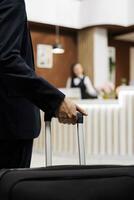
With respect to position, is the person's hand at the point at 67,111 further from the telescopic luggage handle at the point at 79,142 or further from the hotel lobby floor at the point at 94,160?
the hotel lobby floor at the point at 94,160

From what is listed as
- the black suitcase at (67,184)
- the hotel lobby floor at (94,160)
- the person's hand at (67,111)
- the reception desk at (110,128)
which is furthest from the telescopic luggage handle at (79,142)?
the reception desk at (110,128)

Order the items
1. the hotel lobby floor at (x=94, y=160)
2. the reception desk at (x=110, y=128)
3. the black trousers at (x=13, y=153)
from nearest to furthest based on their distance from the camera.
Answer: the black trousers at (x=13, y=153)
the hotel lobby floor at (x=94, y=160)
the reception desk at (x=110, y=128)

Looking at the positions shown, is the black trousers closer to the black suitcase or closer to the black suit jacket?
the black suit jacket

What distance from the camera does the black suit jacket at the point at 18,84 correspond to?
1190 millimetres

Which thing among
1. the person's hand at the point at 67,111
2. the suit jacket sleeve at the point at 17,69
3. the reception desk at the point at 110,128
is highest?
the suit jacket sleeve at the point at 17,69

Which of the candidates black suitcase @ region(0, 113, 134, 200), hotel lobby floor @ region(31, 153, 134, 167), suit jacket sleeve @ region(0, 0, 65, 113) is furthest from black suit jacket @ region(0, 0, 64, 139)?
hotel lobby floor @ region(31, 153, 134, 167)

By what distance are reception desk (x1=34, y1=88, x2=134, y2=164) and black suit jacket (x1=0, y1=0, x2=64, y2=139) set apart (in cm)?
359

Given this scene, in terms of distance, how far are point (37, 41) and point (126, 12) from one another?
2.40 meters

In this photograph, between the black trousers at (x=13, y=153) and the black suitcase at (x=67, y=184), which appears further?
the black trousers at (x=13, y=153)

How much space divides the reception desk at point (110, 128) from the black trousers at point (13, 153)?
3603 mm

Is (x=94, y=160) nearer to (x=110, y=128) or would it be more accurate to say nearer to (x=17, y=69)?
(x=110, y=128)

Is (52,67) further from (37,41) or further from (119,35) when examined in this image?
(119,35)

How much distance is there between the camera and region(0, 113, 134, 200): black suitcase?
88 centimetres

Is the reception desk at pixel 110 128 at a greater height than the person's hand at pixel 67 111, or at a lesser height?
lesser
